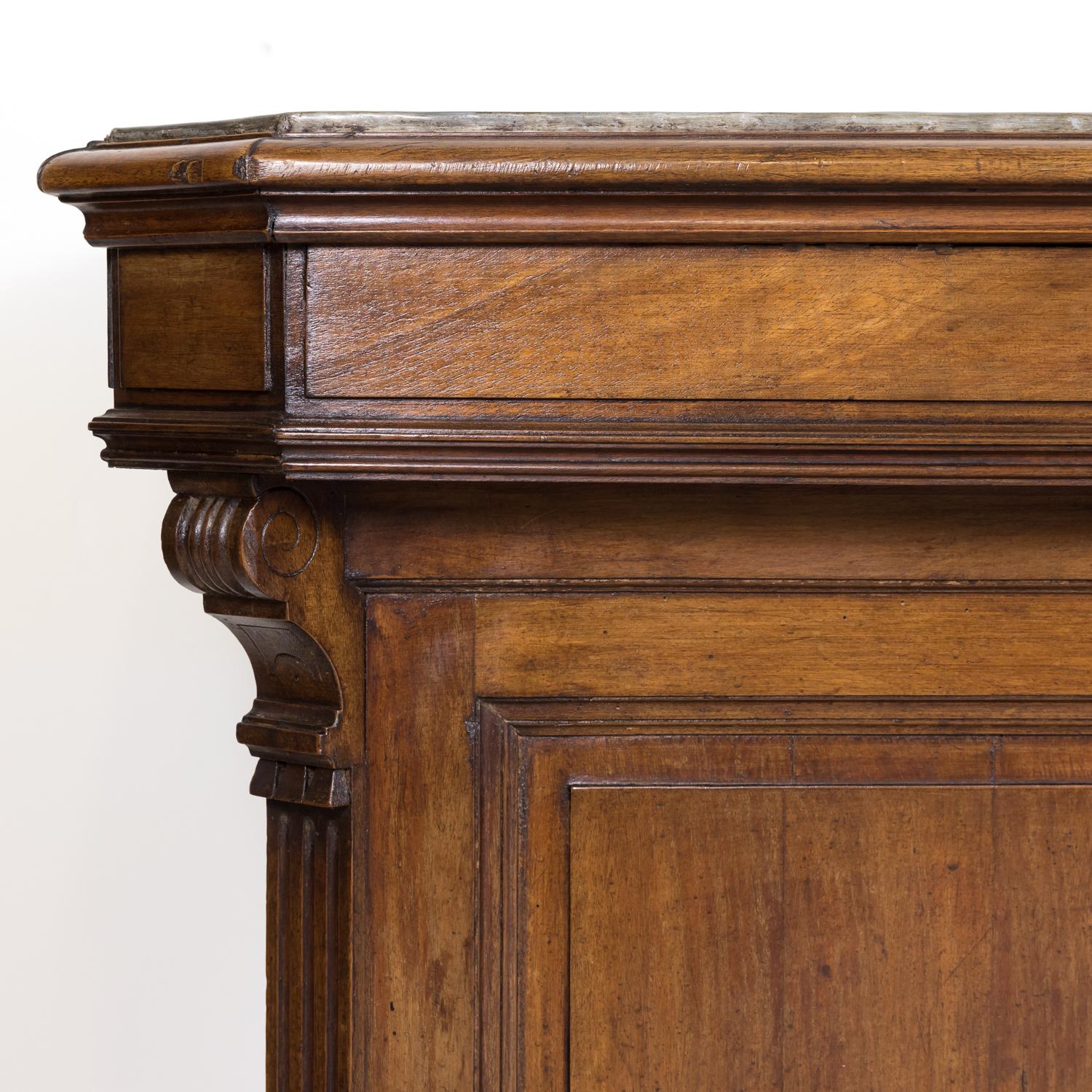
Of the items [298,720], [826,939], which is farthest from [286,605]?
[826,939]

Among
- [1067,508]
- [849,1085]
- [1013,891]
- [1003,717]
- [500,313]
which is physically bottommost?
[849,1085]

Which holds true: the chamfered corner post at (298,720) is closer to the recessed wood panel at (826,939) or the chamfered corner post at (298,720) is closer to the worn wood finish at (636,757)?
the worn wood finish at (636,757)

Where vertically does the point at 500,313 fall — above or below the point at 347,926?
above

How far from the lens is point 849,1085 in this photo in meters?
0.90

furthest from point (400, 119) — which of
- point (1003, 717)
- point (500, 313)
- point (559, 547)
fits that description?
point (1003, 717)

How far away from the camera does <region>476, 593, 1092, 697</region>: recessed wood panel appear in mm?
889

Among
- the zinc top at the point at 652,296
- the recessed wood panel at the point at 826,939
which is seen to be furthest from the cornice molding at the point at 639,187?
the recessed wood panel at the point at 826,939

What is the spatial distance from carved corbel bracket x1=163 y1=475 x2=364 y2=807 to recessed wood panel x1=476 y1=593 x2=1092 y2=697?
0.08 meters

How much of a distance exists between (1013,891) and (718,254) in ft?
1.37

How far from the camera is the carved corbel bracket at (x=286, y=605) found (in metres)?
0.84

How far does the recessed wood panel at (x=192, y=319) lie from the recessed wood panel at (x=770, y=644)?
20 centimetres

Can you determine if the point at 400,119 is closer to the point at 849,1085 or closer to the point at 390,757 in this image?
the point at 390,757

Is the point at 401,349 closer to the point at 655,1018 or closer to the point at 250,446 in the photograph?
the point at 250,446

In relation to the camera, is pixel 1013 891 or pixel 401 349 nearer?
pixel 401 349
